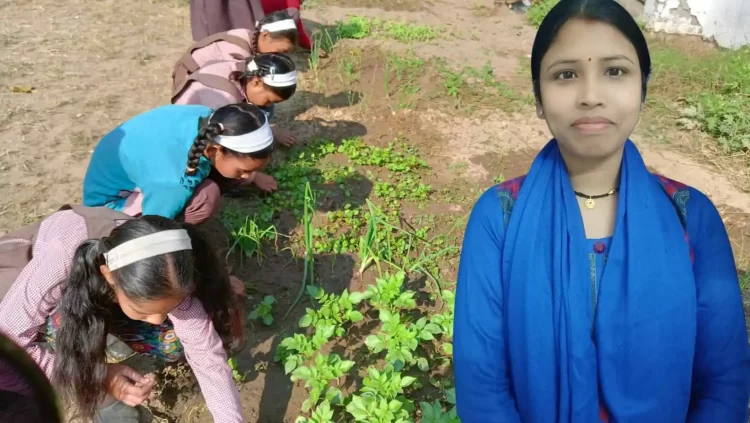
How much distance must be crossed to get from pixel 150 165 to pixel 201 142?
238 mm

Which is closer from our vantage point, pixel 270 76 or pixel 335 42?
pixel 270 76

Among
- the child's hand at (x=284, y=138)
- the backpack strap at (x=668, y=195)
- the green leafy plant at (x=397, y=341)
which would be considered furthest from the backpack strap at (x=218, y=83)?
the backpack strap at (x=668, y=195)

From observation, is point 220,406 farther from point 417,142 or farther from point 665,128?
point 665,128

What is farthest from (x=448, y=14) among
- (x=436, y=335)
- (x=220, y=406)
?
(x=220, y=406)

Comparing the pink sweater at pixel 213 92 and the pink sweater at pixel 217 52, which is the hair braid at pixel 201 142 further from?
the pink sweater at pixel 217 52

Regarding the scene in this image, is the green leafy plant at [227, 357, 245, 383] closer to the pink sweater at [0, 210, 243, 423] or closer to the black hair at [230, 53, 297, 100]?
the pink sweater at [0, 210, 243, 423]

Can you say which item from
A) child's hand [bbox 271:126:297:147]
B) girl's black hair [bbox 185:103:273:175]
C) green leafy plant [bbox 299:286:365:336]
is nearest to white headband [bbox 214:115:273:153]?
girl's black hair [bbox 185:103:273:175]

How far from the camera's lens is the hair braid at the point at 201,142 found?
2543mm

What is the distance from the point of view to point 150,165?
2549mm

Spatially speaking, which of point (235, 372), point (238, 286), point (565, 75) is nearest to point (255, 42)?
point (238, 286)

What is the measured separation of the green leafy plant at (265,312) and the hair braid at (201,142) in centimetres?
64

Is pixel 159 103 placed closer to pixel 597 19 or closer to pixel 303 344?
pixel 303 344

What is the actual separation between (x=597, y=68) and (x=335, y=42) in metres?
4.36

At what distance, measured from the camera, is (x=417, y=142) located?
3.92m
